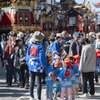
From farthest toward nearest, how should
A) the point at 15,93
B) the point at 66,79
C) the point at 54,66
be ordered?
1. the point at 15,93
2. the point at 54,66
3. the point at 66,79

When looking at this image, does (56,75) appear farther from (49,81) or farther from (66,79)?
(66,79)

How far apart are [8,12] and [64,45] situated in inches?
1106

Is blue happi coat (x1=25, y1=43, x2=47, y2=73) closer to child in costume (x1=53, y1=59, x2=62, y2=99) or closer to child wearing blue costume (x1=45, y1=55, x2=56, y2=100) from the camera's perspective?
child wearing blue costume (x1=45, y1=55, x2=56, y2=100)

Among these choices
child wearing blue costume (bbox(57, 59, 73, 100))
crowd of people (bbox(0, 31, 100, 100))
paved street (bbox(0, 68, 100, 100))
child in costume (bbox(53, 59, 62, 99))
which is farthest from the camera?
paved street (bbox(0, 68, 100, 100))

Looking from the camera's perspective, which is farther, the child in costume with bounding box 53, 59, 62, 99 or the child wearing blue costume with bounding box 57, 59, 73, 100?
the child in costume with bounding box 53, 59, 62, 99

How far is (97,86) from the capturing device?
29.3 feet

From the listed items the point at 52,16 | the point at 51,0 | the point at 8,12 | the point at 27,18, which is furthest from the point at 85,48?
the point at 51,0

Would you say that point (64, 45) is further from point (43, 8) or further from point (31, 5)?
point (43, 8)

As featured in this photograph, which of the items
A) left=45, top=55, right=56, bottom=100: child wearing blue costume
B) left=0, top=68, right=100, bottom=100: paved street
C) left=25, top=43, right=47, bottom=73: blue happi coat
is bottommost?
left=0, top=68, right=100, bottom=100: paved street

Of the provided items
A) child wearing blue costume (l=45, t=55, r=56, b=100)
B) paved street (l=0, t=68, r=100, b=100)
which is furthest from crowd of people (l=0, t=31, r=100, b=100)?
paved street (l=0, t=68, r=100, b=100)

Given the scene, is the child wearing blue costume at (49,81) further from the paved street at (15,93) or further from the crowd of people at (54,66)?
the paved street at (15,93)

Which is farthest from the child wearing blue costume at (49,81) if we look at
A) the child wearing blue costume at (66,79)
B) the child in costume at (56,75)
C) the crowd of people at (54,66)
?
the child wearing blue costume at (66,79)

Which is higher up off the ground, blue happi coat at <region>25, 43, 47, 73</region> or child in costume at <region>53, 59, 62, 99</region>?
blue happi coat at <region>25, 43, 47, 73</region>

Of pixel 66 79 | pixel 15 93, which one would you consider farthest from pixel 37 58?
pixel 15 93
